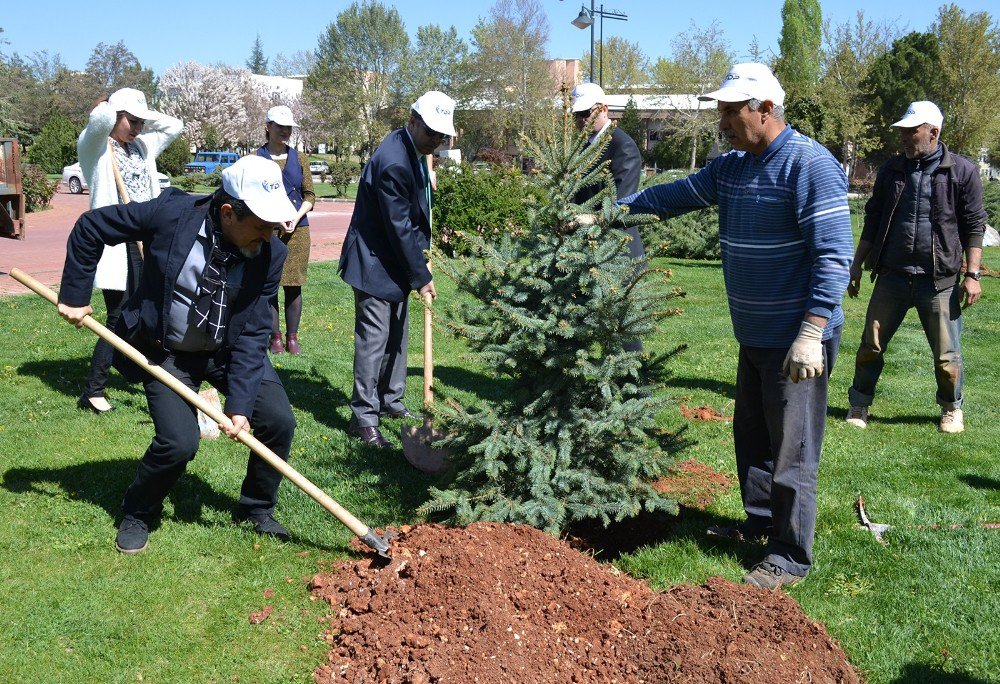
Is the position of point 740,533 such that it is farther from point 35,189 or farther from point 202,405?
point 35,189

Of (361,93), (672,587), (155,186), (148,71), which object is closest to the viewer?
(672,587)

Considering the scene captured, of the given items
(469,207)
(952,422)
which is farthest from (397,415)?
(469,207)

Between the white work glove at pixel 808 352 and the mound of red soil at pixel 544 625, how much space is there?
90 centimetres

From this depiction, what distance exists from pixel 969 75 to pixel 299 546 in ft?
138

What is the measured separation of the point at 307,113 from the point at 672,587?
66.7 m

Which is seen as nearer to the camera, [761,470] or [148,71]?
[761,470]

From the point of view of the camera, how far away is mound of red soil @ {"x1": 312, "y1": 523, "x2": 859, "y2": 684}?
9.96 ft

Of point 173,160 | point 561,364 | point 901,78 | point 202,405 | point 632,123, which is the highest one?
point 901,78

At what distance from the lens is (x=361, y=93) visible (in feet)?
181

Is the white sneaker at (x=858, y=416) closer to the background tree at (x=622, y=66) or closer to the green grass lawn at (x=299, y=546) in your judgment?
the green grass lawn at (x=299, y=546)

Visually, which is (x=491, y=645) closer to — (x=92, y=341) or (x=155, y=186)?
(x=155, y=186)

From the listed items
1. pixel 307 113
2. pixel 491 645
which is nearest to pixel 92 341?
pixel 491 645

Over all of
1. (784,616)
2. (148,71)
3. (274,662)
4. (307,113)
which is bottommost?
(274,662)

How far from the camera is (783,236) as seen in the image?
3643 mm
